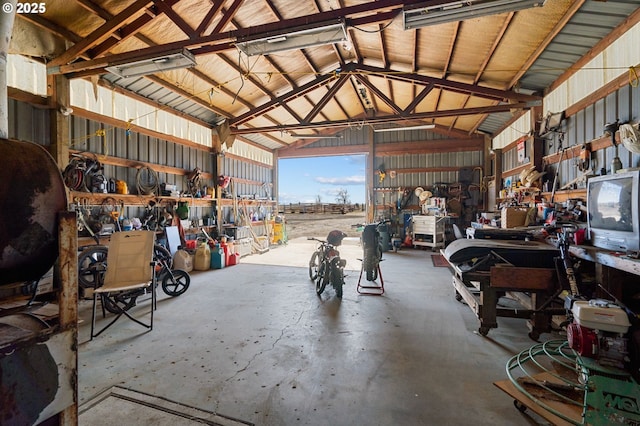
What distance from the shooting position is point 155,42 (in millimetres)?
4848

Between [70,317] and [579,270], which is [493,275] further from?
[70,317]

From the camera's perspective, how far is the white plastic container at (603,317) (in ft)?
5.87

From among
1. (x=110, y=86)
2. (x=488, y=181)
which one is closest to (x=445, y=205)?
(x=488, y=181)

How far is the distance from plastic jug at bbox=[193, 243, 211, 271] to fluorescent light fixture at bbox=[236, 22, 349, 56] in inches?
162

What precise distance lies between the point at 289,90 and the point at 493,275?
6.79m

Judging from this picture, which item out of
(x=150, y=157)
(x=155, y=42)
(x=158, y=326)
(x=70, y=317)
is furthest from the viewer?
(x=150, y=157)

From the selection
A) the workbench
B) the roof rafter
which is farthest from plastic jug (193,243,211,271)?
the workbench

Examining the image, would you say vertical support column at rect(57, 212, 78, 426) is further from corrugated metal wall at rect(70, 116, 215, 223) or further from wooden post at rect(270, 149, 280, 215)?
wooden post at rect(270, 149, 280, 215)

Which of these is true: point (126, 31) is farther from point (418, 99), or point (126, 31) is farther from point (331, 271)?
point (418, 99)

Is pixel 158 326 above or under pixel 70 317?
under

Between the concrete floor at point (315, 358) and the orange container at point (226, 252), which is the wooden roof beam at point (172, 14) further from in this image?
the orange container at point (226, 252)

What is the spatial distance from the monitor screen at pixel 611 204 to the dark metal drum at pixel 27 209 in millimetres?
3710

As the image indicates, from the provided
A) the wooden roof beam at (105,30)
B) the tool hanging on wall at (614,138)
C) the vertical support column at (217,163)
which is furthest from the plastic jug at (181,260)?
the tool hanging on wall at (614,138)

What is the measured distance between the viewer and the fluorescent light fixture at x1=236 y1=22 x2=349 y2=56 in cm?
356
